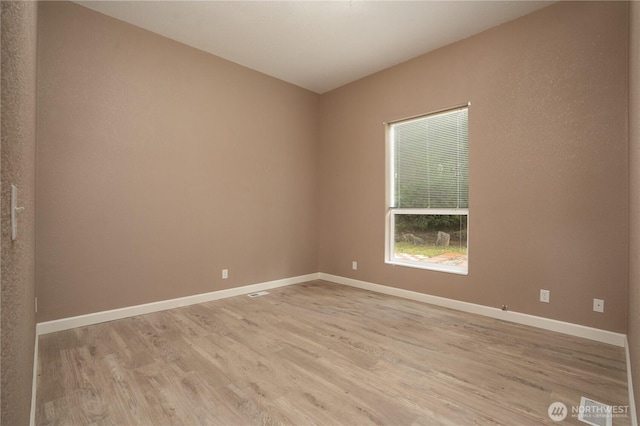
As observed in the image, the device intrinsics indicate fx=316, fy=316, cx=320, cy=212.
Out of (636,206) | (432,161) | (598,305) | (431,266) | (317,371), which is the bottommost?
(317,371)

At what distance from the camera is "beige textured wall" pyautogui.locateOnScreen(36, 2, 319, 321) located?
115 inches

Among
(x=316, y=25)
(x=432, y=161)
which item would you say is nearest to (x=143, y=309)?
(x=316, y=25)

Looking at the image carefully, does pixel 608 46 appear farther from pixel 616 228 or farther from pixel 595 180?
pixel 616 228

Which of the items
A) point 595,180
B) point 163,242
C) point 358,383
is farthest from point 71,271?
point 595,180

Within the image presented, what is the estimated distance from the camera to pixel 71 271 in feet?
9.82

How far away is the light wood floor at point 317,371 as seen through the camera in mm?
1770

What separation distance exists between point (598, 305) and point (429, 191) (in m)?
1.95

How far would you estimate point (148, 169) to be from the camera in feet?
11.4

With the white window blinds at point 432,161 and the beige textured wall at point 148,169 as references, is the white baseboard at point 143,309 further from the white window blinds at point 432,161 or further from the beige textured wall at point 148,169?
the white window blinds at point 432,161

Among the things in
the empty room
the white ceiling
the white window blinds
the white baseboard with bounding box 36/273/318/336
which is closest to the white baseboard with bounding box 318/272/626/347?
the empty room

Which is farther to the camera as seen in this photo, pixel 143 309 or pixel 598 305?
pixel 143 309

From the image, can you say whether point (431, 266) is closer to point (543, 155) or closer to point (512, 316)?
point (512, 316)

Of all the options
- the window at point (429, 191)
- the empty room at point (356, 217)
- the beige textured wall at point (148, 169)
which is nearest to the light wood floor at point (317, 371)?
the empty room at point (356, 217)

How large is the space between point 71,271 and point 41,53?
6.54ft
